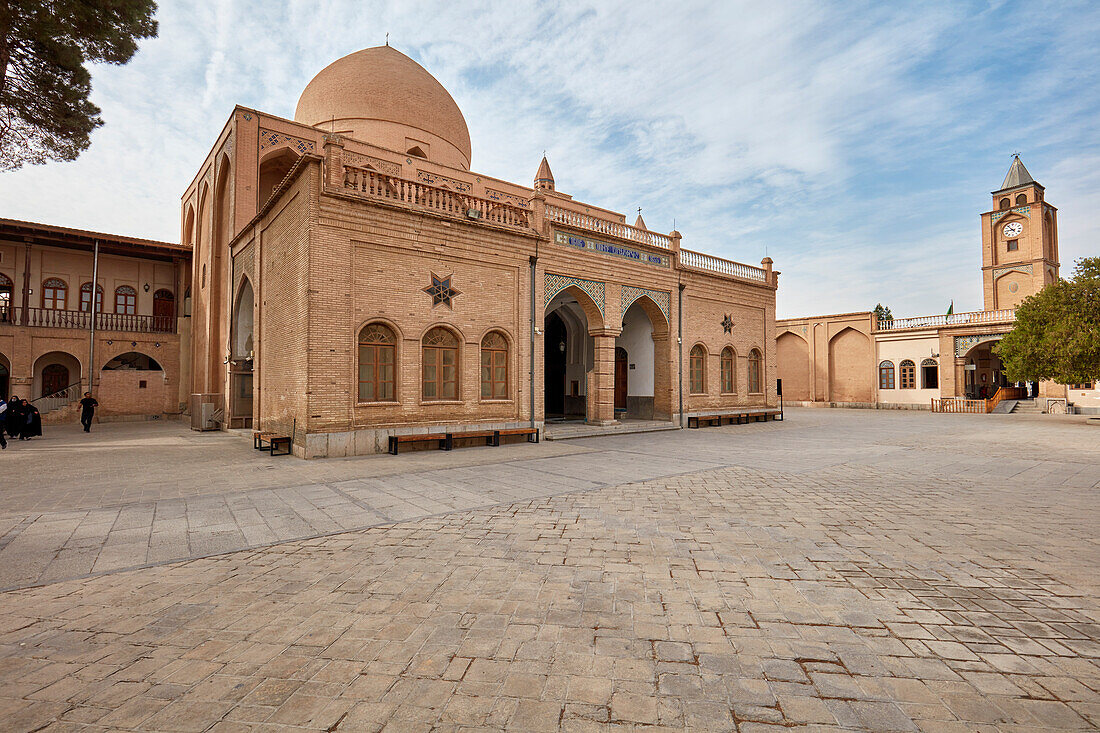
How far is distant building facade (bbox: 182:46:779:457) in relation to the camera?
11367 millimetres

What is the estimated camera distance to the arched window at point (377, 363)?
11.7m

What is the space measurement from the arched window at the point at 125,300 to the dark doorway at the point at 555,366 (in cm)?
1939

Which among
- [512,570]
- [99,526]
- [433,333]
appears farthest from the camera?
[433,333]

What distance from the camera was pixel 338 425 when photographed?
36.5 feet

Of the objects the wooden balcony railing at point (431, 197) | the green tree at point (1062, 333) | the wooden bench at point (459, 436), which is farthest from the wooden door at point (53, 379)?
the green tree at point (1062, 333)

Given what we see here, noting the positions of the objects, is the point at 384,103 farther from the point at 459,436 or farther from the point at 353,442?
the point at 353,442

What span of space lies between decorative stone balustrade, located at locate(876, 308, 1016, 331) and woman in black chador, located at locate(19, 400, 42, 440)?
136ft

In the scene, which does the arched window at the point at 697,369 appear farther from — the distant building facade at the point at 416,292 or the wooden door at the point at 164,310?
the wooden door at the point at 164,310

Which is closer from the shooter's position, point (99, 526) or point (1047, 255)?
point (99, 526)

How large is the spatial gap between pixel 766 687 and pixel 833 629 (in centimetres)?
96

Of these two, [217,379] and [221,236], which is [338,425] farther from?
[221,236]

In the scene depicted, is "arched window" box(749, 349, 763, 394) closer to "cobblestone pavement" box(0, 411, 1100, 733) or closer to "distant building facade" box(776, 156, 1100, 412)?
"distant building facade" box(776, 156, 1100, 412)

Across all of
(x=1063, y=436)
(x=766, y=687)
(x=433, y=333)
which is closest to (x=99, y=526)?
(x=766, y=687)

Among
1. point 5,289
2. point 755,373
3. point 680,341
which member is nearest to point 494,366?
point 680,341
